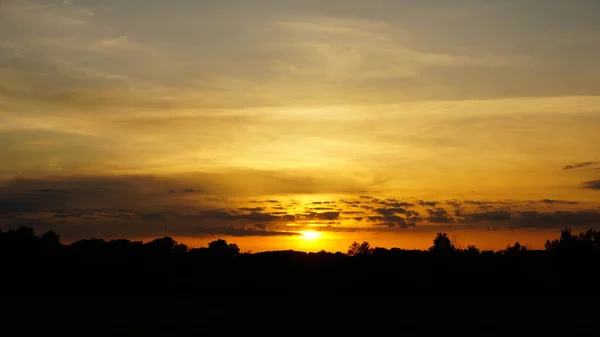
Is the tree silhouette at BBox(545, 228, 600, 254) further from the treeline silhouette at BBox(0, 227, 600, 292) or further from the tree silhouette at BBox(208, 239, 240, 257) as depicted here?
the tree silhouette at BBox(208, 239, 240, 257)

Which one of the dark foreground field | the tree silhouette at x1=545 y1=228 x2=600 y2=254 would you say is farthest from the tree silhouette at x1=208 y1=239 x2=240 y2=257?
the tree silhouette at x1=545 y1=228 x2=600 y2=254

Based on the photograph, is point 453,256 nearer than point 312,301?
No

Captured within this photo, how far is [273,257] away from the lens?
7419 cm

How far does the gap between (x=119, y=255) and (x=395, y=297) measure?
88.4 feet

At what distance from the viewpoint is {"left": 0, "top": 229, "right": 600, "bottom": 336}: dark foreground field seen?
45.9 meters

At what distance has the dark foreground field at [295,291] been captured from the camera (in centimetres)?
4591

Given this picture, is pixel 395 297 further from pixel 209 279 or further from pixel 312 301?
pixel 209 279

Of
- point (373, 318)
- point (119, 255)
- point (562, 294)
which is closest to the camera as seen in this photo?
point (373, 318)

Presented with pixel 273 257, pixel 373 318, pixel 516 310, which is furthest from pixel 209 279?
pixel 516 310

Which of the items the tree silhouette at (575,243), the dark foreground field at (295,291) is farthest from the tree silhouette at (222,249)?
the tree silhouette at (575,243)

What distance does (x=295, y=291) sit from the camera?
2499 inches

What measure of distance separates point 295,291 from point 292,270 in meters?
5.57

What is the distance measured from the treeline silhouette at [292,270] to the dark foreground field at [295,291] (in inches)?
4.5

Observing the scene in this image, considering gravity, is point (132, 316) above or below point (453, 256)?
below
